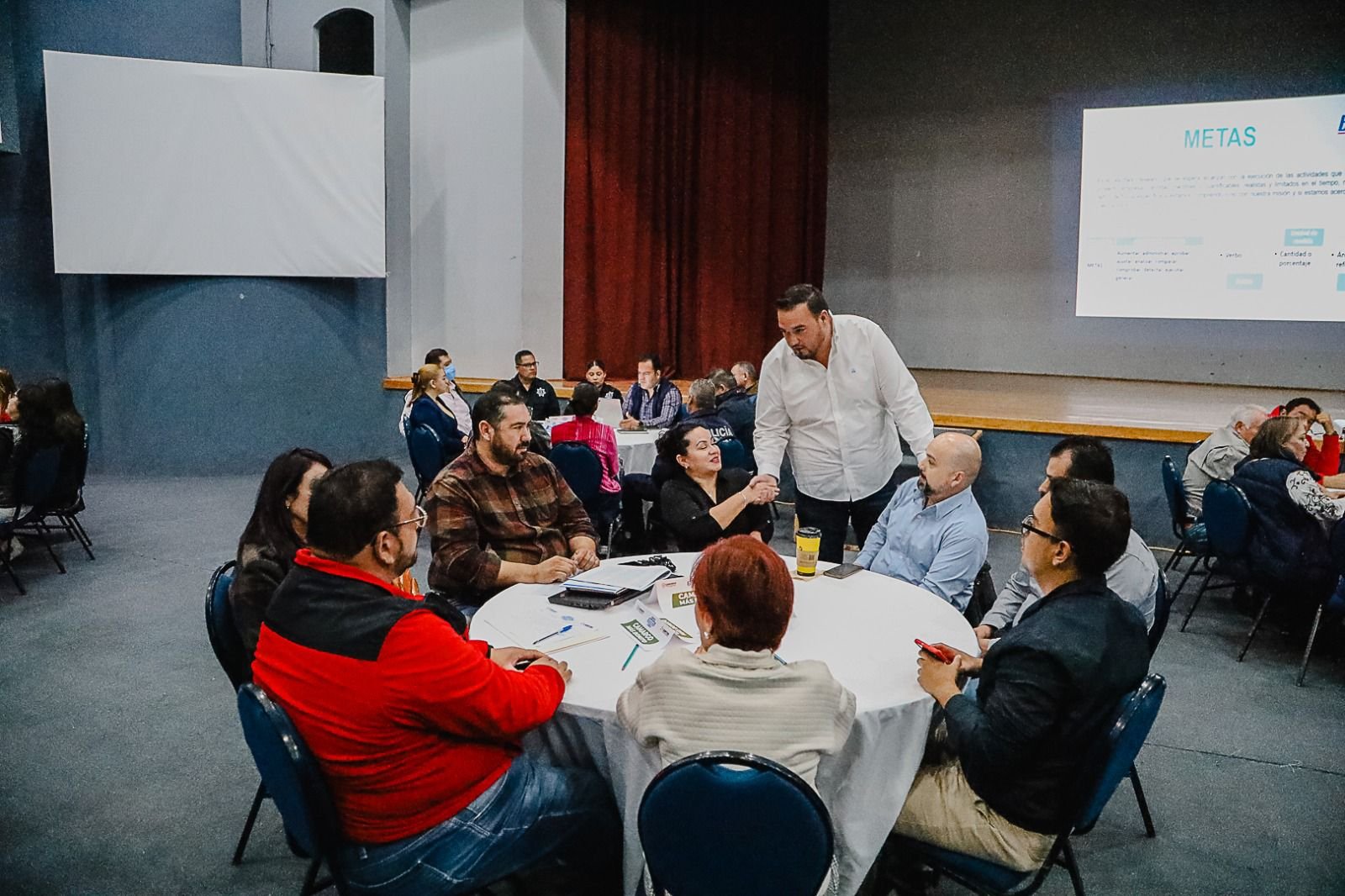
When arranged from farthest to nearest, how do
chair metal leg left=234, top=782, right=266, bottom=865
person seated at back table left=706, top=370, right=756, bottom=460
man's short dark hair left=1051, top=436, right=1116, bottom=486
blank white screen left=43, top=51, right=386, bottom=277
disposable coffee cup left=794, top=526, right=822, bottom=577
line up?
blank white screen left=43, top=51, right=386, bottom=277
person seated at back table left=706, top=370, right=756, bottom=460
man's short dark hair left=1051, top=436, right=1116, bottom=486
disposable coffee cup left=794, top=526, right=822, bottom=577
chair metal leg left=234, top=782, right=266, bottom=865

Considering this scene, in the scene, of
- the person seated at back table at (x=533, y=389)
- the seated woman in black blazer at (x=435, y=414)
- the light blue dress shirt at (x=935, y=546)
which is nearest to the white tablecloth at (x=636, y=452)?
the seated woman in black blazer at (x=435, y=414)

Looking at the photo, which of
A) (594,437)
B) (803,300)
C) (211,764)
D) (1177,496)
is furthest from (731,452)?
(211,764)

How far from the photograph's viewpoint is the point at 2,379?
5906 mm

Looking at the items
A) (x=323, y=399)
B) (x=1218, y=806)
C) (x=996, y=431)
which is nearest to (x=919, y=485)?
(x=1218, y=806)

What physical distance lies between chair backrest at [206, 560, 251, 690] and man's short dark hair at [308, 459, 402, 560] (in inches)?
28.5

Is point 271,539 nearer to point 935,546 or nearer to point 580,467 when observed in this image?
point 935,546

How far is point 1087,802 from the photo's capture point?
189 centimetres

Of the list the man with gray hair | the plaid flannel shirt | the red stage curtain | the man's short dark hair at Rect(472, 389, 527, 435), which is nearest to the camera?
the plaid flannel shirt

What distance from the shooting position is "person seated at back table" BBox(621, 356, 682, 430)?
7.05m

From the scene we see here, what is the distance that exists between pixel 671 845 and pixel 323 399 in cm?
743

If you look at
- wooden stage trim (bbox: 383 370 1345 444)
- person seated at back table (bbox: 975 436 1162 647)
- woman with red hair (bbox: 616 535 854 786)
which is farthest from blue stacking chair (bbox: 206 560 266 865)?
wooden stage trim (bbox: 383 370 1345 444)

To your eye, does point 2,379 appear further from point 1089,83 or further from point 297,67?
point 1089,83

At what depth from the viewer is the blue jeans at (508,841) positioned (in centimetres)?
186

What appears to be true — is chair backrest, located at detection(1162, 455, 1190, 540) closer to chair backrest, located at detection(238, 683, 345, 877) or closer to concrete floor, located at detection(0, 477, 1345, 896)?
concrete floor, located at detection(0, 477, 1345, 896)
